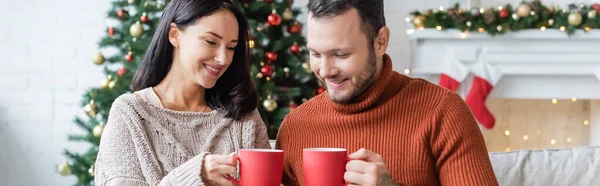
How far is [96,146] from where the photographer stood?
12.2 ft

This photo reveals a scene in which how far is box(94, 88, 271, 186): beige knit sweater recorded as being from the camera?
1.65 meters

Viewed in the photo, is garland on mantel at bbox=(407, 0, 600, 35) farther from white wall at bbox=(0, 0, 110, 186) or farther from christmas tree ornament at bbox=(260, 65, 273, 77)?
white wall at bbox=(0, 0, 110, 186)

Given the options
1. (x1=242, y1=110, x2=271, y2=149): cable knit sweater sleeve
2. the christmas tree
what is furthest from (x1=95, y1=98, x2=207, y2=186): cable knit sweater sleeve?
the christmas tree

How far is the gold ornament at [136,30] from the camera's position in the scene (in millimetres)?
3410

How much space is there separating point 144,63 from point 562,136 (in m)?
3.42

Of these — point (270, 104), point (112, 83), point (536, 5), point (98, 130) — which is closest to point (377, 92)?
point (270, 104)

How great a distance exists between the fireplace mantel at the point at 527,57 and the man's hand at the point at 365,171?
2833mm

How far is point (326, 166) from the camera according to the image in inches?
53.8

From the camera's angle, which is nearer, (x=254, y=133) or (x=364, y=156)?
(x=364, y=156)

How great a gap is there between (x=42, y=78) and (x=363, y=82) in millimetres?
2992

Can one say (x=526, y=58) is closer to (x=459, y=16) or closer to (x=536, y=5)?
(x=536, y=5)

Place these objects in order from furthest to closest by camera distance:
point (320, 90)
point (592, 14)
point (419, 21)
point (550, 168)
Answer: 1. point (419, 21)
2. point (592, 14)
3. point (320, 90)
4. point (550, 168)

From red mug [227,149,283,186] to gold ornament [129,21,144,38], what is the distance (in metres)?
2.14

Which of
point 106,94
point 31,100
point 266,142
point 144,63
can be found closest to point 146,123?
point 144,63
